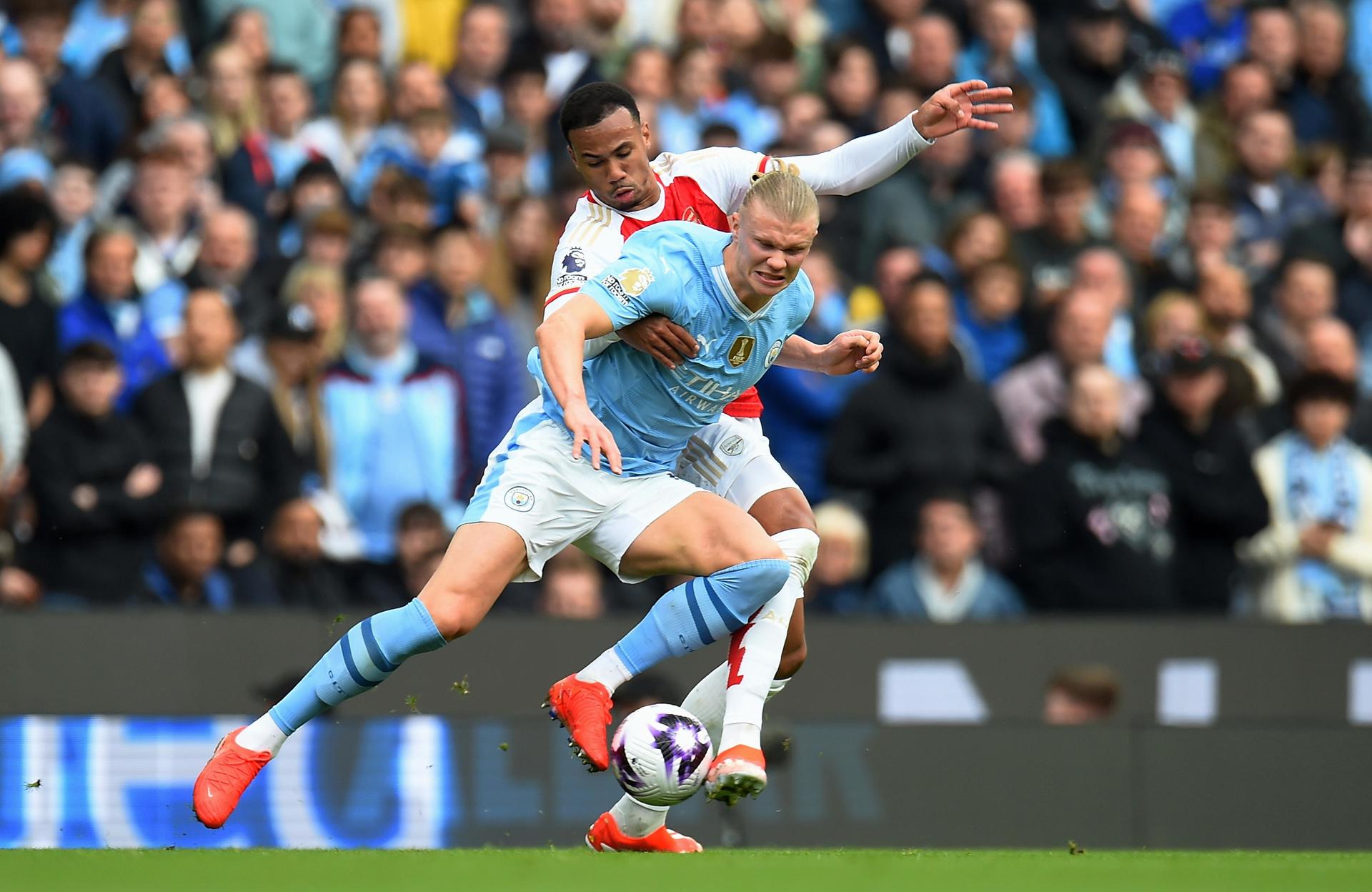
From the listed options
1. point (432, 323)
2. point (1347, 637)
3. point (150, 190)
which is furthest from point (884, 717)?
point (150, 190)

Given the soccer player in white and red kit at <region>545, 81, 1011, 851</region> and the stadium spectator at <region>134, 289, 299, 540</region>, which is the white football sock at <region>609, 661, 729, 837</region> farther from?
the stadium spectator at <region>134, 289, 299, 540</region>

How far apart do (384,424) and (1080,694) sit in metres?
3.72

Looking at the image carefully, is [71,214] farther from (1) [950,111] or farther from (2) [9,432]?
(1) [950,111]

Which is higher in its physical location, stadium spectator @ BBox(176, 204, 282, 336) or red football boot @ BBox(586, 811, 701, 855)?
stadium spectator @ BBox(176, 204, 282, 336)

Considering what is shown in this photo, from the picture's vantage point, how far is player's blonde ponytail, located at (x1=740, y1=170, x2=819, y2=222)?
6.20 metres

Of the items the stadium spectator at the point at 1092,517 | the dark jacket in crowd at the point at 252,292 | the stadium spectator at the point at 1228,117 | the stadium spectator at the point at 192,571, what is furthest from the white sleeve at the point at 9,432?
the stadium spectator at the point at 1228,117

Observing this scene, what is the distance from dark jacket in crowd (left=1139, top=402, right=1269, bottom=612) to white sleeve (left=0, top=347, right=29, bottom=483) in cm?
555

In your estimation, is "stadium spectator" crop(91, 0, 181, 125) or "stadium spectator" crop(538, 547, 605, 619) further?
"stadium spectator" crop(91, 0, 181, 125)

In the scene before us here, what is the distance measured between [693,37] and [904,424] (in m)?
3.42

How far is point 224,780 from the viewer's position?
6.48 metres

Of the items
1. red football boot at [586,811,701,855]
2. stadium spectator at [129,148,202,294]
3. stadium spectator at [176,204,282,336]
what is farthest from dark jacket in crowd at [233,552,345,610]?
red football boot at [586,811,701,855]

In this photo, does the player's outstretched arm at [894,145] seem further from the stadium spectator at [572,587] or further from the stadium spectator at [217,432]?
the stadium spectator at [217,432]

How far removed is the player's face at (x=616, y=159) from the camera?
6.71 meters

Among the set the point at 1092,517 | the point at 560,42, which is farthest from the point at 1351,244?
the point at 560,42
